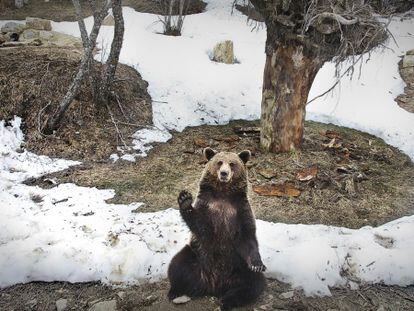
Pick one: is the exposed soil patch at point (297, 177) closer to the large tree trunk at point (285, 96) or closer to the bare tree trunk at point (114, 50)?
the large tree trunk at point (285, 96)

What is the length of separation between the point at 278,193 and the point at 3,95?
548 centimetres

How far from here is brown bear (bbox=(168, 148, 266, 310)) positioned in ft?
11.8

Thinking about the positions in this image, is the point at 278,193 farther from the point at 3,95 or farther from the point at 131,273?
the point at 3,95

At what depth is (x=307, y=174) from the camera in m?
6.93

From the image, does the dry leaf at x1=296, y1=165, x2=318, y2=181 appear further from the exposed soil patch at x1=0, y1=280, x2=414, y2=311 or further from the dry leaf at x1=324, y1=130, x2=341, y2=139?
the exposed soil patch at x1=0, y1=280, x2=414, y2=311

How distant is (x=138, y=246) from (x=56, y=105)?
176 inches

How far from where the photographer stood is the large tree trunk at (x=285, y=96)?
719 centimetres

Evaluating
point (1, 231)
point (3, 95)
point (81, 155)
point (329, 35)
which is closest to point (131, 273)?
point (1, 231)

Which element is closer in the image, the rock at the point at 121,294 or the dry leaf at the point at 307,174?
the rock at the point at 121,294

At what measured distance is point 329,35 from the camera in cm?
680

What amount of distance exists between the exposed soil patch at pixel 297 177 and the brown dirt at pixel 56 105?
72cm

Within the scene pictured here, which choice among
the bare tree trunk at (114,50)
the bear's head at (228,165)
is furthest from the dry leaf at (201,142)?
the bear's head at (228,165)

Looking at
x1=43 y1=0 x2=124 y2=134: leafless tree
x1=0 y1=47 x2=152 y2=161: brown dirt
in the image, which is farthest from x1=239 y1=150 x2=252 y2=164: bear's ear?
x1=43 y1=0 x2=124 y2=134: leafless tree

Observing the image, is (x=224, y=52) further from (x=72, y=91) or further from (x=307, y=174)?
(x=307, y=174)
